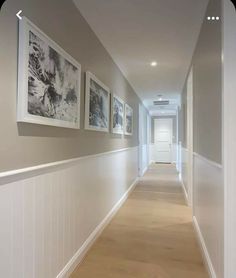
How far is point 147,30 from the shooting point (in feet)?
8.44

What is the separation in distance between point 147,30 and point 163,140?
894 cm

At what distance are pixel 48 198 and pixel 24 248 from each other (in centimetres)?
33

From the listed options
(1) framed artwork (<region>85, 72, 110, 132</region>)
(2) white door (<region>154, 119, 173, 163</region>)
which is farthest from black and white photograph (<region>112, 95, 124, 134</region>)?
(2) white door (<region>154, 119, 173, 163</region>)

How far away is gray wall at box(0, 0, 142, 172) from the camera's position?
120 cm

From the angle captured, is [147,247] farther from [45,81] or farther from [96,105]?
[45,81]

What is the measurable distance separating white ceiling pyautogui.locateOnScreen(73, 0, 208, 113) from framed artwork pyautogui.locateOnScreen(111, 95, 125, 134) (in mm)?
588

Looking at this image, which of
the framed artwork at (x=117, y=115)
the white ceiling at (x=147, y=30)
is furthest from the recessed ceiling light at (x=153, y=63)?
the framed artwork at (x=117, y=115)

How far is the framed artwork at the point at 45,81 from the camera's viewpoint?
131 centimetres

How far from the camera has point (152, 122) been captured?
37.1 feet

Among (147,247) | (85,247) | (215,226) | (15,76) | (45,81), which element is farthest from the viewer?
(147,247)

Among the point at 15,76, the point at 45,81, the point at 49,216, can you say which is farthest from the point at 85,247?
the point at 15,76

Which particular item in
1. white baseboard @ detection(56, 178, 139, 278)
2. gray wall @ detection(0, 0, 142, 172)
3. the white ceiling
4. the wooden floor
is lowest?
the wooden floor

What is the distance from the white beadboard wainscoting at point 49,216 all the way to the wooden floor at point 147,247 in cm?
17

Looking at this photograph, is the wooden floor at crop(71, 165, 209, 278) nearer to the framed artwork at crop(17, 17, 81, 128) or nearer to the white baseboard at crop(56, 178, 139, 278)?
the white baseboard at crop(56, 178, 139, 278)
